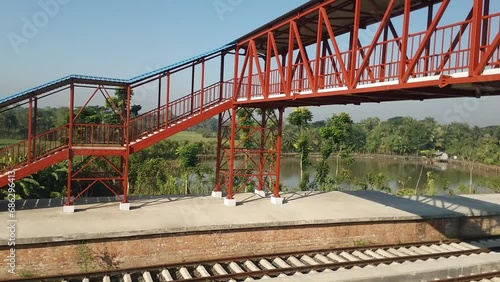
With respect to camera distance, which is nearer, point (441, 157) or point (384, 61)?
point (384, 61)

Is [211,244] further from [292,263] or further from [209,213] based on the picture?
[292,263]

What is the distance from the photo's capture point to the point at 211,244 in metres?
10.4

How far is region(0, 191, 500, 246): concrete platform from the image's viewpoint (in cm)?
951

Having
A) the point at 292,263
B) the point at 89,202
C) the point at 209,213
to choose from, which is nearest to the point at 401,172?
the point at 209,213

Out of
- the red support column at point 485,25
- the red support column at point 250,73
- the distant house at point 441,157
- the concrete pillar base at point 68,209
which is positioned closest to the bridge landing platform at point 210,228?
the concrete pillar base at point 68,209

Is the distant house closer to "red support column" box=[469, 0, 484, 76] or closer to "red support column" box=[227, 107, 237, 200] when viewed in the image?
"red support column" box=[227, 107, 237, 200]

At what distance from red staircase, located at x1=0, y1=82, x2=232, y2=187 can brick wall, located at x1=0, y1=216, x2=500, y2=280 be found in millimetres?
3223

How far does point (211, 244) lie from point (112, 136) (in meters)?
5.36

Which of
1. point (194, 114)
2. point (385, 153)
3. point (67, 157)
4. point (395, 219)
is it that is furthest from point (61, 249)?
point (385, 153)

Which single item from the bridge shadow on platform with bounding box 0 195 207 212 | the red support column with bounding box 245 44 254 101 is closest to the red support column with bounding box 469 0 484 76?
the red support column with bounding box 245 44 254 101

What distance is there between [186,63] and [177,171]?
17172mm

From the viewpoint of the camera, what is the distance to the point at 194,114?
13.6 m

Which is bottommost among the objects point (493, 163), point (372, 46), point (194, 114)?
point (493, 163)

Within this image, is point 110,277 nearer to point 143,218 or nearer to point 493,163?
point 143,218
